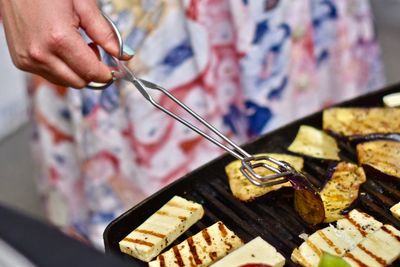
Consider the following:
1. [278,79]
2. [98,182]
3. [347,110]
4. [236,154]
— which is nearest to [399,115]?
[347,110]

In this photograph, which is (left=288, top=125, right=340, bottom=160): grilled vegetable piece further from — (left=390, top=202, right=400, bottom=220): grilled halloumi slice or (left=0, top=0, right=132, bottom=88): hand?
(left=0, top=0, right=132, bottom=88): hand

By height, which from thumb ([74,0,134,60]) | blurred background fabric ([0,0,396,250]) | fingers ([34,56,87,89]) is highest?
thumb ([74,0,134,60])

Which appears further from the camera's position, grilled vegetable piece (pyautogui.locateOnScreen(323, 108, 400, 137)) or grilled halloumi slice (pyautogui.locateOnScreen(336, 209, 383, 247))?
grilled vegetable piece (pyautogui.locateOnScreen(323, 108, 400, 137))

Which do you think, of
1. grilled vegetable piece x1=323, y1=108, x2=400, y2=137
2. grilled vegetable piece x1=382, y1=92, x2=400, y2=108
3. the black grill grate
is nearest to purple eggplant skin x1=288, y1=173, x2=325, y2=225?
the black grill grate

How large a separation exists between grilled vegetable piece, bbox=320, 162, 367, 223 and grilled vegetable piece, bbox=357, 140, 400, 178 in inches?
1.1

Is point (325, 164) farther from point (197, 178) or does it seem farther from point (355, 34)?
point (355, 34)

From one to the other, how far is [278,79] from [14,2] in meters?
0.79

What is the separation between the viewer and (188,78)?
1.73 meters

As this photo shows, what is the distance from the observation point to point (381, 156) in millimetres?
1176

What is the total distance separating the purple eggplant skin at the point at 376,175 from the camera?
3.71ft

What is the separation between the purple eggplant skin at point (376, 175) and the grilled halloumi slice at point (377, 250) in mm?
137

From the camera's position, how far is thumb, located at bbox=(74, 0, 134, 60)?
3.84 feet

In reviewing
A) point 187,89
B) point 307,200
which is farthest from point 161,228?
point 187,89

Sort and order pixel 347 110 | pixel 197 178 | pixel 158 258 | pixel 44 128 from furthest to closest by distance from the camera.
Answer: pixel 44 128, pixel 347 110, pixel 197 178, pixel 158 258
